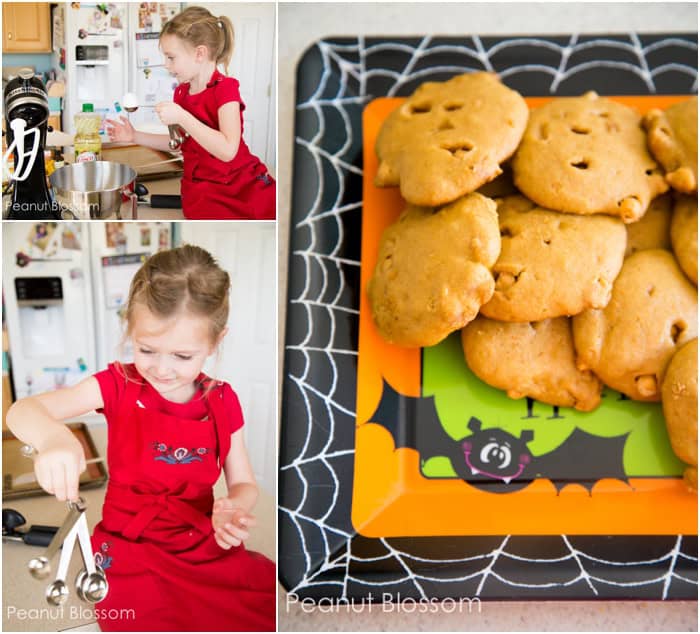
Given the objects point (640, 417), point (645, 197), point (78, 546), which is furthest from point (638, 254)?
point (78, 546)

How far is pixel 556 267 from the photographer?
73cm

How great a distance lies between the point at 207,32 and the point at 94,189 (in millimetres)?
189

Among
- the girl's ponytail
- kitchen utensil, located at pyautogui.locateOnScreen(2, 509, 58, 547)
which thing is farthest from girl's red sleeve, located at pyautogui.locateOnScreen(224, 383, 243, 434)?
the girl's ponytail

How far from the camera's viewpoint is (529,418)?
0.81m

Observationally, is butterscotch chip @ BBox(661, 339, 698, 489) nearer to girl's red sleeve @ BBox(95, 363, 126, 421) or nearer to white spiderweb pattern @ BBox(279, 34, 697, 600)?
white spiderweb pattern @ BBox(279, 34, 697, 600)

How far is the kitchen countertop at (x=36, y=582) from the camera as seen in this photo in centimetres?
68

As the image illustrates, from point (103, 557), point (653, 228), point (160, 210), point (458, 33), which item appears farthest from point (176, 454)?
point (458, 33)

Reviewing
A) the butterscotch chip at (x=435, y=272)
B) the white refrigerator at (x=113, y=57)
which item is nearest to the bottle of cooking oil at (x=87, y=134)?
the white refrigerator at (x=113, y=57)

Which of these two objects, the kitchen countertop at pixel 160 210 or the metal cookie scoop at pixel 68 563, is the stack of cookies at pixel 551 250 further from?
the metal cookie scoop at pixel 68 563

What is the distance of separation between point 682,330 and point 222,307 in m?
0.49

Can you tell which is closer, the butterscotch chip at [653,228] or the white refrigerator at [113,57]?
the white refrigerator at [113,57]

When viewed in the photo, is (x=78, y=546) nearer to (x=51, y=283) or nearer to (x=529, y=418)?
(x=51, y=283)

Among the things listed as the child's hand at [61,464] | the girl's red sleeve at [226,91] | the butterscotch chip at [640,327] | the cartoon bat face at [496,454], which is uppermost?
the girl's red sleeve at [226,91]

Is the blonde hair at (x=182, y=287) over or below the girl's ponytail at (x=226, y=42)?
below
